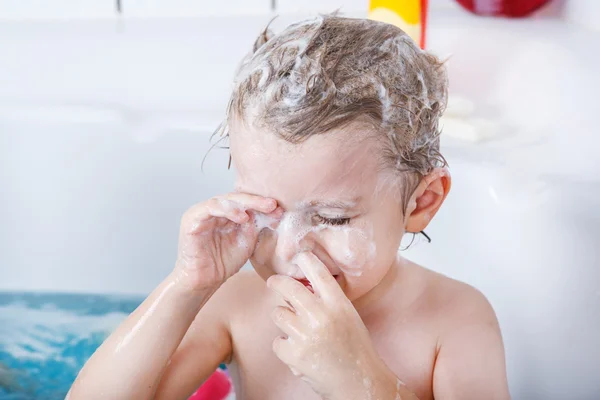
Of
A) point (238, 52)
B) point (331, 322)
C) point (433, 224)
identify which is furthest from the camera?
point (238, 52)

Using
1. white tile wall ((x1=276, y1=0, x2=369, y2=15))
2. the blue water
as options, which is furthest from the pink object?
white tile wall ((x1=276, y1=0, x2=369, y2=15))

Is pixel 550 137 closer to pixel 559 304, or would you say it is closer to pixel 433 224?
pixel 433 224

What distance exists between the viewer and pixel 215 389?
4.33 feet

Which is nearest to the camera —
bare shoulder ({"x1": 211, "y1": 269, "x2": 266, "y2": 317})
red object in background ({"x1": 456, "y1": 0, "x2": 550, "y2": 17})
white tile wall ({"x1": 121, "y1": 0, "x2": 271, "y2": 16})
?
bare shoulder ({"x1": 211, "y1": 269, "x2": 266, "y2": 317})

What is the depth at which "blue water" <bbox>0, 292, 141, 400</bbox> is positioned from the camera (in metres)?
1.38

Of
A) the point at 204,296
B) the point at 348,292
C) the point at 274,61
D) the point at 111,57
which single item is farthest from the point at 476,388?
the point at 111,57

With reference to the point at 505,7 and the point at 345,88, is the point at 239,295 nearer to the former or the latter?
the point at 345,88

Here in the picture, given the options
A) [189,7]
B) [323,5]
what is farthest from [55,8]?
[323,5]

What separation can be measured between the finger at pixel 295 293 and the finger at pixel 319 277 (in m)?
0.01

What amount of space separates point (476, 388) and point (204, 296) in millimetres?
A: 333

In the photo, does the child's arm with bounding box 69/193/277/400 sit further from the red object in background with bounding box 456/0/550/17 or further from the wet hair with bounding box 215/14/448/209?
the red object in background with bounding box 456/0/550/17

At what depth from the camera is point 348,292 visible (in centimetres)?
86

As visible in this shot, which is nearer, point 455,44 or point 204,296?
point 204,296

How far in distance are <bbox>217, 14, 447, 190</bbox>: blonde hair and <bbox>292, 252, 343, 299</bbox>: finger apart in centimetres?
12
